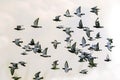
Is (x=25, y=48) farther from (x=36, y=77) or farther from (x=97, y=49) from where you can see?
(x=97, y=49)

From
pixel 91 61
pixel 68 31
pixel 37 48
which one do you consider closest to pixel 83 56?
pixel 91 61

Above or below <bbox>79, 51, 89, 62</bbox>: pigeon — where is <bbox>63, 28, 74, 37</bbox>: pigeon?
above

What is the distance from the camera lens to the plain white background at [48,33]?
1.93 m

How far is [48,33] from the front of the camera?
199cm

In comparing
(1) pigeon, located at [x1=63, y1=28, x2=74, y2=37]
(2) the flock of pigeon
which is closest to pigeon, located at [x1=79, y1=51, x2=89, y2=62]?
(2) the flock of pigeon

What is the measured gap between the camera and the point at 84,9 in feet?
6.63

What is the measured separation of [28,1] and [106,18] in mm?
467

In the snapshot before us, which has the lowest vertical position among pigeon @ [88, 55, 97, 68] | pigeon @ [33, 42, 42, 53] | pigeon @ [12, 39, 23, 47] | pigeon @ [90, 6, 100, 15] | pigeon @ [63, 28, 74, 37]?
pigeon @ [88, 55, 97, 68]

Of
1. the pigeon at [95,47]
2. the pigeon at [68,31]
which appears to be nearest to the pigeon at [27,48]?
the pigeon at [68,31]

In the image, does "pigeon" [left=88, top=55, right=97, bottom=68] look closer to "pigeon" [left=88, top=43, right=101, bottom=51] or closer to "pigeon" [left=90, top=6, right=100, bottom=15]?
"pigeon" [left=88, top=43, right=101, bottom=51]

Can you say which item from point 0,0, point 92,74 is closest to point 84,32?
point 92,74

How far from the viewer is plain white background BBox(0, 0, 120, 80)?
76.0 inches

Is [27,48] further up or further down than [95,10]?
further down

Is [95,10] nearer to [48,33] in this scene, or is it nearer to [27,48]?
[48,33]
